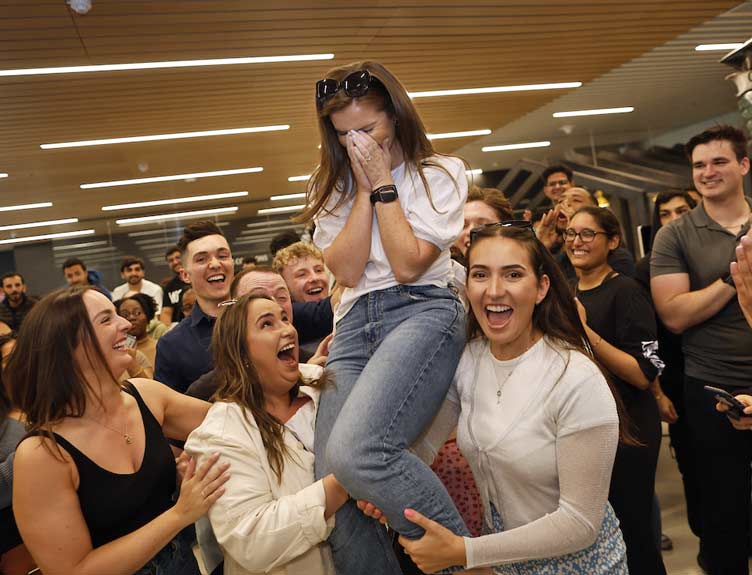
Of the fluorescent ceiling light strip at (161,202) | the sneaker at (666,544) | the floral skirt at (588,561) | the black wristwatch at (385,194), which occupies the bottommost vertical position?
the sneaker at (666,544)

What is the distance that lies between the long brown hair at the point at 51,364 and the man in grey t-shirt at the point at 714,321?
2.51 meters

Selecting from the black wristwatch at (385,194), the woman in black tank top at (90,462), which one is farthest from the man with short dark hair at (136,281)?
the black wristwatch at (385,194)

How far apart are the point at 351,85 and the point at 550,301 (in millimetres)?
888

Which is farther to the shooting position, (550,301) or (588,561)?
(550,301)

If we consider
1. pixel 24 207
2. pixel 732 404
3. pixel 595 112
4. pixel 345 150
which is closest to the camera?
pixel 345 150

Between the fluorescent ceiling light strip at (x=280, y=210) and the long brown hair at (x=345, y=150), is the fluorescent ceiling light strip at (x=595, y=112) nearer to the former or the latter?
the fluorescent ceiling light strip at (x=280, y=210)

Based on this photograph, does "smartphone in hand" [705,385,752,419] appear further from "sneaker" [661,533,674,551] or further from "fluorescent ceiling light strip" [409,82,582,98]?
"fluorescent ceiling light strip" [409,82,582,98]

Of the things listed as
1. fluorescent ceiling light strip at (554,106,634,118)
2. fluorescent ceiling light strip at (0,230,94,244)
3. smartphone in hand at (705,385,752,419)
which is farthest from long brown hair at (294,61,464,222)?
fluorescent ceiling light strip at (0,230,94,244)

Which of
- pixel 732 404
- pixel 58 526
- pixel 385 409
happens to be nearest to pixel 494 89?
pixel 732 404

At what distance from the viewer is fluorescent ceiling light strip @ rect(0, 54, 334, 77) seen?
568 cm

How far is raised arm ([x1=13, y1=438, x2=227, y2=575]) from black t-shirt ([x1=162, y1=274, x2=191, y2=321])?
14.9 ft

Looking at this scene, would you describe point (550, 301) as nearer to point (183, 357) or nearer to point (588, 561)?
point (588, 561)

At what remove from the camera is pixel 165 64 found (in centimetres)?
593

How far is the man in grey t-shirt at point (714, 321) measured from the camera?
3008 mm
